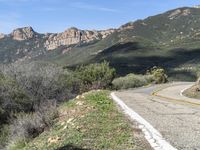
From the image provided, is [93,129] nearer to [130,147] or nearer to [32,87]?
[130,147]

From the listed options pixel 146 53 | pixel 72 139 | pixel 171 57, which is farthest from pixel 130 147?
pixel 146 53

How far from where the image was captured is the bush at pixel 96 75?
48000 mm

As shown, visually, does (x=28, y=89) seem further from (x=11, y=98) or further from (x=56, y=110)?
(x=56, y=110)

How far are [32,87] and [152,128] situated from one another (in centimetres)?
1953

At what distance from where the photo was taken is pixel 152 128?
34.5 ft

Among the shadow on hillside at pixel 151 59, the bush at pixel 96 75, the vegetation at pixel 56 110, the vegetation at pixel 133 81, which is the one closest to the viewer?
the vegetation at pixel 56 110

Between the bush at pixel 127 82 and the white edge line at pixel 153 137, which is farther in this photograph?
the bush at pixel 127 82

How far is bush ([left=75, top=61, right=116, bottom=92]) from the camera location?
48000 millimetres

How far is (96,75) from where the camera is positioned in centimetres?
5128

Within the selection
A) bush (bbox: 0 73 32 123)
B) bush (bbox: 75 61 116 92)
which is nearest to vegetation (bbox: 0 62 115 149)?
bush (bbox: 0 73 32 123)

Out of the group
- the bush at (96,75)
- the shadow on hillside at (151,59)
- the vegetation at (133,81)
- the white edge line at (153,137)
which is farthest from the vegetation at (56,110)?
the shadow on hillside at (151,59)

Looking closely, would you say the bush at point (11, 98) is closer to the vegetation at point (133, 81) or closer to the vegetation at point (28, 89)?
the vegetation at point (28, 89)

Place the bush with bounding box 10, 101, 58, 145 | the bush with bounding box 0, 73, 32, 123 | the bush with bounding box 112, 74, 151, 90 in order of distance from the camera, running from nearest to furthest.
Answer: the bush with bounding box 10, 101, 58, 145
the bush with bounding box 0, 73, 32, 123
the bush with bounding box 112, 74, 151, 90

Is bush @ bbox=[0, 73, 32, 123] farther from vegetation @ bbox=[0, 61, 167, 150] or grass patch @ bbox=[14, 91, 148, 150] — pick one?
grass patch @ bbox=[14, 91, 148, 150]
